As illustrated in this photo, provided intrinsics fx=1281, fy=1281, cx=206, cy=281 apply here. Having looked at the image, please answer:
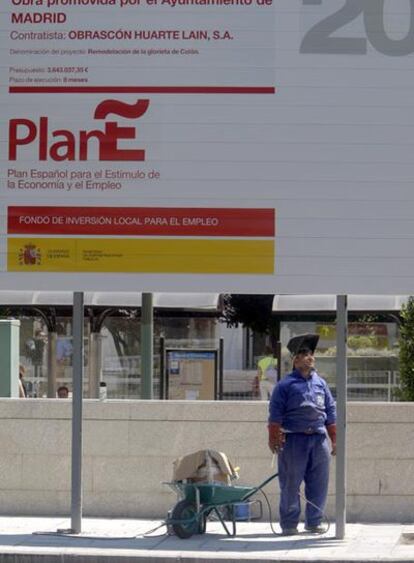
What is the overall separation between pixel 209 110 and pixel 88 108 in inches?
41.9

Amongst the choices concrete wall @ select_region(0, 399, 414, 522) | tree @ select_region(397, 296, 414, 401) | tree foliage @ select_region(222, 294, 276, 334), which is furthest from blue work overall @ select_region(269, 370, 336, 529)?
tree foliage @ select_region(222, 294, 276, 334)

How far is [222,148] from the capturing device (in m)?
11.2

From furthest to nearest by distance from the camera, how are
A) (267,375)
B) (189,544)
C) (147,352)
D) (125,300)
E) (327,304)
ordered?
(267,375) < (125,300) < (327,304) < (147,352) < (189,544)

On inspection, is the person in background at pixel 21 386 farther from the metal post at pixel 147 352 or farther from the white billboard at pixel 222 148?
the white billboard at pixel 222 148

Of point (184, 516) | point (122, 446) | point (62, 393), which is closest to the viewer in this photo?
point (184, 516)

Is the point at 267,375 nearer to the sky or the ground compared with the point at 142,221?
nearer to the ground

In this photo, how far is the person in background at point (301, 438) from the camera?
11.3m

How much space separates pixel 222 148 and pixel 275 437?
2.58 metres

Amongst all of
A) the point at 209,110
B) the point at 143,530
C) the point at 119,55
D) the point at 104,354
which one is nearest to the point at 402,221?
the point at 209,110

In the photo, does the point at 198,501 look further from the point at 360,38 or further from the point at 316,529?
the point at 360,38

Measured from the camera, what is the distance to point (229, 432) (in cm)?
1270

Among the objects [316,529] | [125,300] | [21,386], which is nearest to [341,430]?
[316,529]

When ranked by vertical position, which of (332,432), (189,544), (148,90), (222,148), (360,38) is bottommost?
(189,544)

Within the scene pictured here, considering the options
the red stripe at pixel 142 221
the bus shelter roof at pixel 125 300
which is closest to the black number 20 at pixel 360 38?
the red stripe at pixel 142 221
